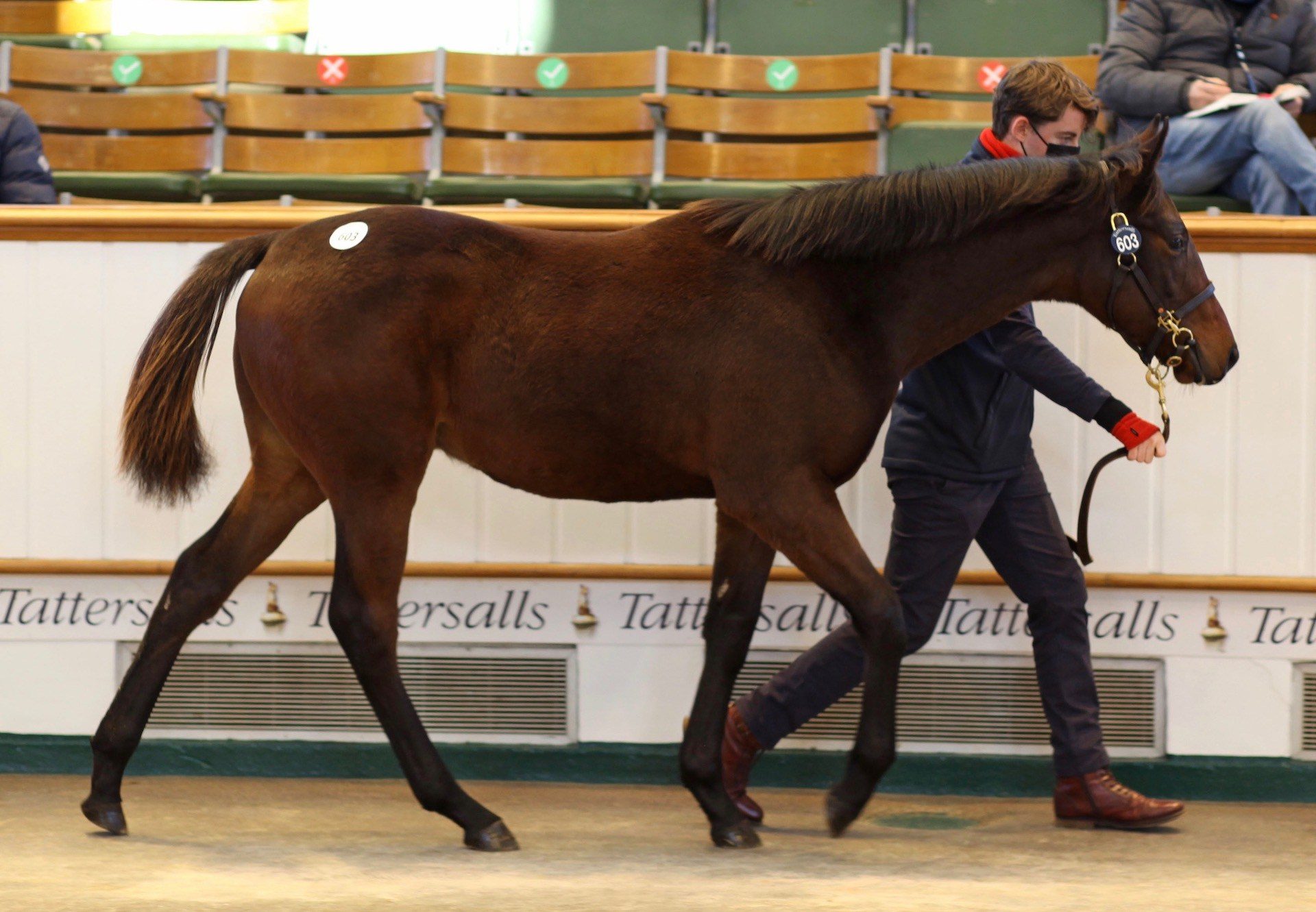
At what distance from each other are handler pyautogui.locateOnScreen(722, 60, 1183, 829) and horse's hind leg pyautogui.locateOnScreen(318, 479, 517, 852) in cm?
70

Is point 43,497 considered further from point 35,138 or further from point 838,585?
point 838,585

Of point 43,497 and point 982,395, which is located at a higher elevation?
point 982,395

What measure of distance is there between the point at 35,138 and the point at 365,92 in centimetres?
242

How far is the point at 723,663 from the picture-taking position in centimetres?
327

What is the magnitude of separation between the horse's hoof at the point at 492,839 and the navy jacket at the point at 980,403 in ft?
4.23

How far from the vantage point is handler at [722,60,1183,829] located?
326cm

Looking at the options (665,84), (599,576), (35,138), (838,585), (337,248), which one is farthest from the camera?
(665,84)

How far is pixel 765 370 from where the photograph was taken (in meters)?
3.03

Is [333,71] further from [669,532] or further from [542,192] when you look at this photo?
[669,532]

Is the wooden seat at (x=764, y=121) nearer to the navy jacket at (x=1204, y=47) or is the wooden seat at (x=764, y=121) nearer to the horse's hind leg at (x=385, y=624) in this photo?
the navy jacket at (x=1204, y=47)

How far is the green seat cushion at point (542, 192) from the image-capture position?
5.79m

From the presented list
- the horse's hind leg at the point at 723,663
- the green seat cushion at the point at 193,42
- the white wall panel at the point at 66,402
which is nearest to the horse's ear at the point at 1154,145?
the horse's hind leg at the point at 723,663

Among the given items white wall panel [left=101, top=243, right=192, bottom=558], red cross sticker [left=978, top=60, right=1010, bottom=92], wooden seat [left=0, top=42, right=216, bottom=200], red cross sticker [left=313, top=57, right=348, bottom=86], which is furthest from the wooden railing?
red cross sticker [left=313, top=57, right=348, bottom=86]

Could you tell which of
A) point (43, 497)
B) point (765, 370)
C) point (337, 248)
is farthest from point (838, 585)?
point (43, 497)
